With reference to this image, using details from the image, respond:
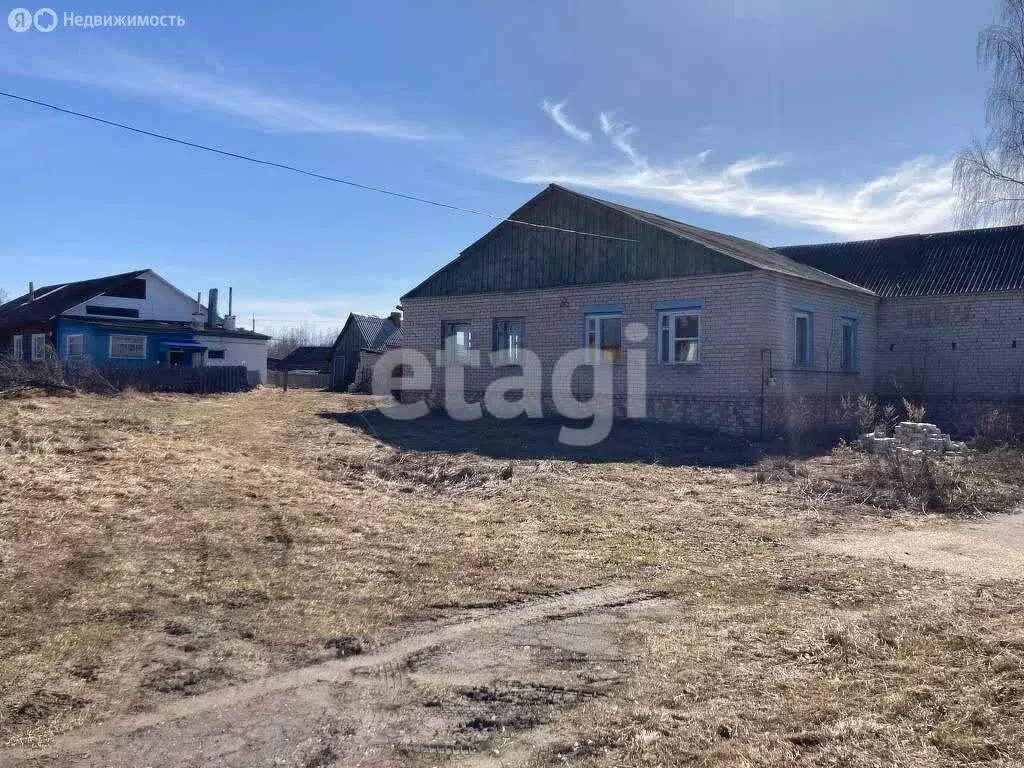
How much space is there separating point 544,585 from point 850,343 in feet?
56.7

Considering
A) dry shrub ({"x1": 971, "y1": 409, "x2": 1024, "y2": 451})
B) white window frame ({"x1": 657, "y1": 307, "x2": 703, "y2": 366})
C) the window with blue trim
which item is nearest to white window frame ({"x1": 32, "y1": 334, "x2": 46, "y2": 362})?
white window frame ({"x1": 657, "y1": 307, "x2": 703, "y2": 366})

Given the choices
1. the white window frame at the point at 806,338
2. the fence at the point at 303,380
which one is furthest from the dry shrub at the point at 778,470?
the fence at the point at 303,380

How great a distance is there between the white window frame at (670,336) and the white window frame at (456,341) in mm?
5652

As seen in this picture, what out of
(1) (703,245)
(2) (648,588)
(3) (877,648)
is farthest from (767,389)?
(3) (877,648)

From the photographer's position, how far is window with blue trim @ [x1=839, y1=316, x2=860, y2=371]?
21.1 meters

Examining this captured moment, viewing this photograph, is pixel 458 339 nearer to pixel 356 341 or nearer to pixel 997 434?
pixel 997 434

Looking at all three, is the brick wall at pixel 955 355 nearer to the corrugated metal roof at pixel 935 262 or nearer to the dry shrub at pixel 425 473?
the corrugated metal roof at pixel 935 262

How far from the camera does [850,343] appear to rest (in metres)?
21.6

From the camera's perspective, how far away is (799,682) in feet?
15.3

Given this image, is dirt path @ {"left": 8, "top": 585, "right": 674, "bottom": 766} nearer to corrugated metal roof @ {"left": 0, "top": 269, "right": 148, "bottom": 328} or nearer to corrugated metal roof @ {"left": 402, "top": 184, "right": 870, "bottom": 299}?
corrugated metal roof @ {"left": 402, "top": 184, "right": 870, "bottom": 299}

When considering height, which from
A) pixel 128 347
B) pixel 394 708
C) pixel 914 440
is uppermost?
pixel 128 347

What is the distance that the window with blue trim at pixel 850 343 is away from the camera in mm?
21094

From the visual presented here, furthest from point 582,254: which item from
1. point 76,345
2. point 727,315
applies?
point 76,345

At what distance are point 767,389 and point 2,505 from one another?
14288 mm
